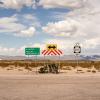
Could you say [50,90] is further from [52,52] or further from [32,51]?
[32,51]

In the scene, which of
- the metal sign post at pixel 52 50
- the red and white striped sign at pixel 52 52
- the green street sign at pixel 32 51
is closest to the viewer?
the red and white striped sign at pixel 52 52

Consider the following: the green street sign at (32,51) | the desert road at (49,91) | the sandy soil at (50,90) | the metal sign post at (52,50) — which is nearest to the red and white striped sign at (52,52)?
the metal sign post at (52,50)

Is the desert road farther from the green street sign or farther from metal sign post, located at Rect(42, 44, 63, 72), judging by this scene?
the green street sign

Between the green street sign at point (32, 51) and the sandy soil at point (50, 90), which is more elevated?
the green street sign at point (32, 51)

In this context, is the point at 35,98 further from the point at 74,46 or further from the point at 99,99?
the point at 74,46

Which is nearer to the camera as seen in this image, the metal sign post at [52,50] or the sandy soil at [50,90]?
the sandy soil at [50,90]

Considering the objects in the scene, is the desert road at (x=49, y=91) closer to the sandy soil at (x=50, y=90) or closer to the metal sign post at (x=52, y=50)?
the sandy soil at (x=50, y=90)

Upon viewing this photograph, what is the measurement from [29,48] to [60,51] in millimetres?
4915

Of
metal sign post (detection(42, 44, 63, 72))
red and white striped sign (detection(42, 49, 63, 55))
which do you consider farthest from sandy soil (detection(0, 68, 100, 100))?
metal sign post (detection(42, 44, 63, 72))

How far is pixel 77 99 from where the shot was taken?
15.8m

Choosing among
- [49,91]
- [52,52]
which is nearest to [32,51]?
[52,52]

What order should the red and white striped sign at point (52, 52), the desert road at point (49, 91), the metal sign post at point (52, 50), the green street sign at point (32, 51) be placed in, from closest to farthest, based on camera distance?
1. the desert road at point (49, 91)
2. the red and white striped sign at point (52, 52)
3. the metal sign post at point (52, 50)
4. the green street sign at point (32, 51)

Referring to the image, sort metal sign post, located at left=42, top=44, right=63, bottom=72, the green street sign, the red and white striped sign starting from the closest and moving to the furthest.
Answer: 1. the red and white striped sign
2. metal sign post, located at left=42, top=44, right=63, bottom=72
3. the green street sign

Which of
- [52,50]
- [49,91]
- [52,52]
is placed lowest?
[49,91]
